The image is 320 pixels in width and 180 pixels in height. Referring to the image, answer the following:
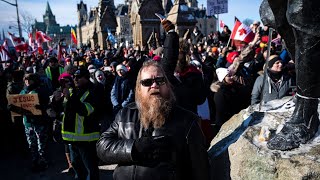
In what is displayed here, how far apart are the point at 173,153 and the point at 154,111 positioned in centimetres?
31

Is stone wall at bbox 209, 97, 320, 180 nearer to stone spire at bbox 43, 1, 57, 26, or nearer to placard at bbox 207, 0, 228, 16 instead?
placard at bbox 207, 0, 228, 16

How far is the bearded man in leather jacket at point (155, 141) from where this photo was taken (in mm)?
1961

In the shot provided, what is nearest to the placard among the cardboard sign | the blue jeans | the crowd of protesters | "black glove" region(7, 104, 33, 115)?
the crowd of protesters

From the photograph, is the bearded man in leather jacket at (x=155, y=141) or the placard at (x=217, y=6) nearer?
the bearded man in leather jacket at (x=155, y=141)

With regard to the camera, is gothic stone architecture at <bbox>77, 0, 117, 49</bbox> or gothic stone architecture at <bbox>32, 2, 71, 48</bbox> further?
gothic stone architecture at <bbox>32, 2, 71, 48</bbox>

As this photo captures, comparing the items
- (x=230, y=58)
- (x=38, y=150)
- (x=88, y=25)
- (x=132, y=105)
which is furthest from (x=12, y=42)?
(x=88, y=25)

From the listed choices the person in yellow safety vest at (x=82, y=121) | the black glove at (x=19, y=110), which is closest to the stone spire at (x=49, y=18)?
the black glove at (x=19, y=110)

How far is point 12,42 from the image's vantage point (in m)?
16.5

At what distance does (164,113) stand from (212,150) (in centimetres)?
75

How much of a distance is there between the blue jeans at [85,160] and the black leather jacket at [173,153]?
259 centimetres

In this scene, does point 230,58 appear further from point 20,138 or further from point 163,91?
point 20,138

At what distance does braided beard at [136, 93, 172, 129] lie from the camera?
2.10 meters

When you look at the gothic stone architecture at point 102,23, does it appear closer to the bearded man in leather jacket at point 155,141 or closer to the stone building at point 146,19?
the stone building at point 146,19

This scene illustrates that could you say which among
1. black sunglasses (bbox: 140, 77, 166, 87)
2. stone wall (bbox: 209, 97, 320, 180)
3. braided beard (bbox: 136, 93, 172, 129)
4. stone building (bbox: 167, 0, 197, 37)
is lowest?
stone wall (bbox: 209, 97, 320, 180)
